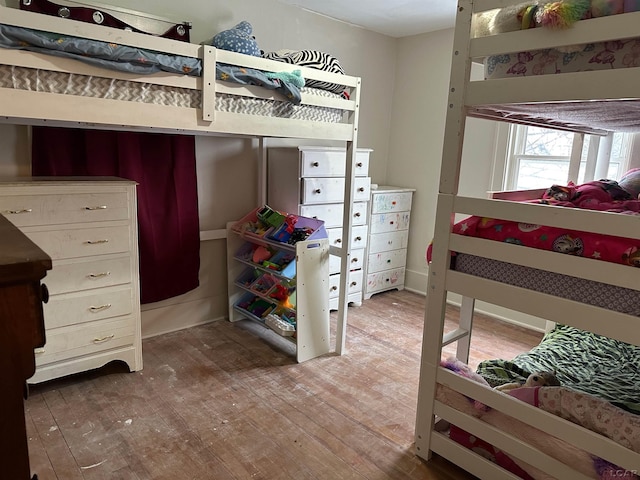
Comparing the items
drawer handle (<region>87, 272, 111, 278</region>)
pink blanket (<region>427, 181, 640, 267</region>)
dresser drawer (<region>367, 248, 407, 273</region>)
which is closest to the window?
pink blanket (<region>427, 181, 640, 267</region>)

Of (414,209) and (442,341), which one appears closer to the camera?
(442,341)

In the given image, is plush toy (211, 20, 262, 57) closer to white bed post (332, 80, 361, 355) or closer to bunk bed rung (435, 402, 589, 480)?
white bed post (332, 80, 361, 355)

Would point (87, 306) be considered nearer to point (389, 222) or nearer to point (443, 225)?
point (443, 225)

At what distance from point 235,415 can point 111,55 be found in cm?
162

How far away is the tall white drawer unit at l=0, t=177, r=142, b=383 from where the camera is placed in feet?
6.79

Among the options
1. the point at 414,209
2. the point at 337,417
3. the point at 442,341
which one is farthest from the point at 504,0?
the point at 414,209

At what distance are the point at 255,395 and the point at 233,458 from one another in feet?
1.55

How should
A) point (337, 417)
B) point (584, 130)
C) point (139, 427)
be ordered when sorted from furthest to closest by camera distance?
point (584, 130) < point (337, 417) < point (139, 427)

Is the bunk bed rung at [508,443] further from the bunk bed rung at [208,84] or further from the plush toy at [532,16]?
the bunk bed rung at [208,84]

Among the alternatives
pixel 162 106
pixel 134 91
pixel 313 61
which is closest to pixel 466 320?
pixel 313 61

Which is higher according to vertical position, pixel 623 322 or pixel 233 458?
pixel 623 322

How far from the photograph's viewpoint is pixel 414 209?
4.05m

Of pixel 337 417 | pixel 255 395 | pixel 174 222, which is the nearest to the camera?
pixel 337 417

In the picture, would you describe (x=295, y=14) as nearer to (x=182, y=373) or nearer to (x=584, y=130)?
(x=584, y=130)
